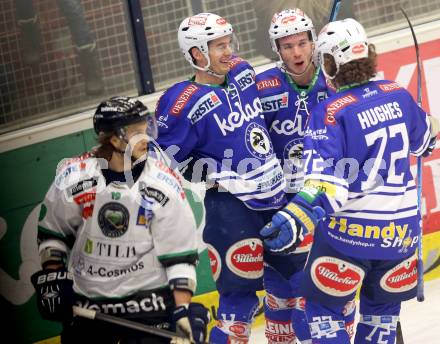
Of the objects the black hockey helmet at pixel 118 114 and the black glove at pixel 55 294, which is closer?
the black glove at pixel 55 294

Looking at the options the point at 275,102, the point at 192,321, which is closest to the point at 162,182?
the point at 192,321

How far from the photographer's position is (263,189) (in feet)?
17.9

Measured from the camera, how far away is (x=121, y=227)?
14.4 ft

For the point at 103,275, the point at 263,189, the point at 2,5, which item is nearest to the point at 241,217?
the point at 263,189

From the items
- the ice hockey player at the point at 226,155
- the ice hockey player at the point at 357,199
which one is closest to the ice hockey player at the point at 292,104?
the ice hockey player at the point at 226,155

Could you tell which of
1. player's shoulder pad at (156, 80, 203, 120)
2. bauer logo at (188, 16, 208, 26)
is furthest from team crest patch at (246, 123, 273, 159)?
bauer logo at (188, 16, 208, 26)

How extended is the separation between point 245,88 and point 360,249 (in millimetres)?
991

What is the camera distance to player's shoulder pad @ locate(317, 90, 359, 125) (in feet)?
15.7

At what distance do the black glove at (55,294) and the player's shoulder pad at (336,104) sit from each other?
1185 mm

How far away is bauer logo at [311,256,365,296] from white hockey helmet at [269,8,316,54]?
1133mm

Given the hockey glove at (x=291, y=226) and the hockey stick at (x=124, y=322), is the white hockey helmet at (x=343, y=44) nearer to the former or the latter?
the hockey glove at (x=291, y=226)

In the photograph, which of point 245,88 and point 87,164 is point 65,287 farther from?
Result: point 245,88

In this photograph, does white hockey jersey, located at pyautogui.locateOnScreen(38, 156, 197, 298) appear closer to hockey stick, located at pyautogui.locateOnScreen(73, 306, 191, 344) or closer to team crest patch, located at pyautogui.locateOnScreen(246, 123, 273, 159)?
hockey stick, located at pyautogui.locateOnScreen(73, 306, 191, 344)

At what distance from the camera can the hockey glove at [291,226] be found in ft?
15.3
